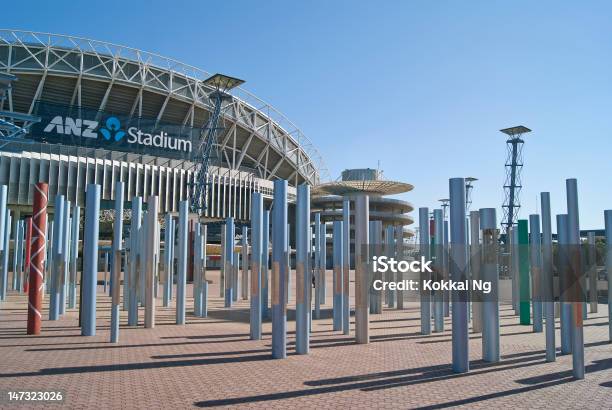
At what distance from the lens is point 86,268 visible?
12.1m

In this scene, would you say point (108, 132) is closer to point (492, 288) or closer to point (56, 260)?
point (56, 260)

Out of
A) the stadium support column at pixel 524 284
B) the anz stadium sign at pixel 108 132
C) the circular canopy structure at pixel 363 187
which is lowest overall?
the stadium support column at pixel 524 284

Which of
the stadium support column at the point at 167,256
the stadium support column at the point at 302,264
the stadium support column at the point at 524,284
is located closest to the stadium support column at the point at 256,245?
the stadium support column at the point at 302,264

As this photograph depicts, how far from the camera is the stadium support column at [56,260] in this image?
14914 mm

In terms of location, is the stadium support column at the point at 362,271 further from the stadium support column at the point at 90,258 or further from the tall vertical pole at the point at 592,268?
the tall vertical pole at the point at 592,268

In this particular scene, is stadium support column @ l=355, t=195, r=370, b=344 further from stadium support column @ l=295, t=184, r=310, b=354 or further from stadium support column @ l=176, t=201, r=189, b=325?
stadium support column @ l=176, t=201, r=189, b=325

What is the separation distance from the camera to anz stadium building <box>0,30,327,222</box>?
4841 centimetres

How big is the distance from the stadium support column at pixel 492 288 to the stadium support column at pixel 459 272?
0.96 metres

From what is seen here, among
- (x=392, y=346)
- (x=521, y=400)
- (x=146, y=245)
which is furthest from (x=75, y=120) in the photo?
(x=521, y=400)

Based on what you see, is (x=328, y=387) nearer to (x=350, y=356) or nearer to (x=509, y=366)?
(x=350, y=356)

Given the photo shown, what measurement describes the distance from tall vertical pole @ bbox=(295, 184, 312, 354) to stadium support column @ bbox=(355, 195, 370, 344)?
126cm

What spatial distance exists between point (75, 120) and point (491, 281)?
47807mm

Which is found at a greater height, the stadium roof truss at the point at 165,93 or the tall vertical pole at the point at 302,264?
the stadium roof truss at the point at 165,93

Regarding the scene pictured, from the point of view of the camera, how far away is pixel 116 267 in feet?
39.8
